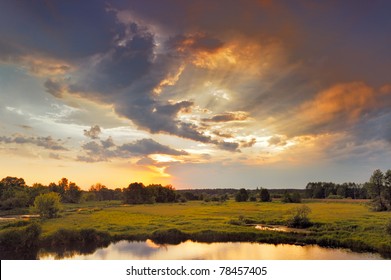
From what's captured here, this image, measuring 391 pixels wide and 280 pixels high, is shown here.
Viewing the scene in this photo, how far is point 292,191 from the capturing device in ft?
49.9

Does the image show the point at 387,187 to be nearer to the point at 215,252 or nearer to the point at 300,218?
the point at 300,218

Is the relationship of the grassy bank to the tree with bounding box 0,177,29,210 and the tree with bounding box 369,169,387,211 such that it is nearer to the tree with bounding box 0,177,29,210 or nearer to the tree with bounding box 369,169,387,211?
the tree with bounding box 369,169,387,211

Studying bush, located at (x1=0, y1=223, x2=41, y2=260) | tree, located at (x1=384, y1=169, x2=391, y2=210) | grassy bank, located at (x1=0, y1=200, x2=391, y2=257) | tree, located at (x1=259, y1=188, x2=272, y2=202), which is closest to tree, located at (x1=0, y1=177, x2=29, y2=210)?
grassy bank, located at (x1=0, y1=200, x2=391, y2=257)

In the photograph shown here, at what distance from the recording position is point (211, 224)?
14.3m

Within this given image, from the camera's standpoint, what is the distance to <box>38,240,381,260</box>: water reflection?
1173 centimetres

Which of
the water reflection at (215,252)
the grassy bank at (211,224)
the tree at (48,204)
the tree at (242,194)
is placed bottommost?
the water reflection at (215,252)

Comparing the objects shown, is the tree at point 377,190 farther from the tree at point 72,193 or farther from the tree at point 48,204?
the tree at point 48,204

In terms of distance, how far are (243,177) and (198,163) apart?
213cm

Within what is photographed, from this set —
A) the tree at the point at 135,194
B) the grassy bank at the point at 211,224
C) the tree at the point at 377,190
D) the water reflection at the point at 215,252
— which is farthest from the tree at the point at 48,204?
the tree at the point at 377,190

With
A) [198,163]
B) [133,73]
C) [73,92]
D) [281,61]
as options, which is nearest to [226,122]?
A: [198,163]

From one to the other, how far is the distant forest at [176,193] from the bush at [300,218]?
900 mm

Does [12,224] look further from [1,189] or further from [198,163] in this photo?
[198,163]

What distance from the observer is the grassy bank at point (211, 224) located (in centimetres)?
1258

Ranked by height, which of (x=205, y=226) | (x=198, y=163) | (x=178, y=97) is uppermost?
(x=178, y=97)
